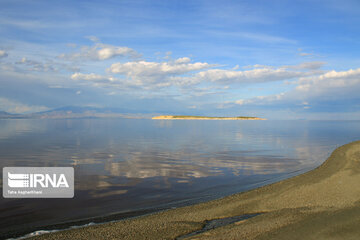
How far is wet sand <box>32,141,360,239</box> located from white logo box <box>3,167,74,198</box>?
22.6 ft

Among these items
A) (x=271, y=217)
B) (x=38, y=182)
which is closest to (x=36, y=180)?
(x=38, y=182)

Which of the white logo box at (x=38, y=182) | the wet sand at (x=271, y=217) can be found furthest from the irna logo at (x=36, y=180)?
the wet sand at (x=271, y=217)

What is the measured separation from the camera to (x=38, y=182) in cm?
1903

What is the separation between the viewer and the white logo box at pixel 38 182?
16.3 metres

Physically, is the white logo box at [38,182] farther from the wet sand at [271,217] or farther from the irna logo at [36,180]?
the wet sand at [271,217]

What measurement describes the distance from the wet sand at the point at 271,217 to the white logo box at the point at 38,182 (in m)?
6.88

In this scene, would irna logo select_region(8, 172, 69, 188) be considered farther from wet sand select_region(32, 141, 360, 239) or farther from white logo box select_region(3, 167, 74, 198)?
wet sand select_region(32, 141, 360, 239)

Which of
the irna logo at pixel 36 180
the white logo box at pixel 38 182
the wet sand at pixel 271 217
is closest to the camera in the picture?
the wet sand at pixel 271 217

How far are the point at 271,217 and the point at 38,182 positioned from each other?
15.6 meters

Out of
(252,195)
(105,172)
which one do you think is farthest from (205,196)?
(105,172)

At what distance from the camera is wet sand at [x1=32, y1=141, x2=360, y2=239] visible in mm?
9875

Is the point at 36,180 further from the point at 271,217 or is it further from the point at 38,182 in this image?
the point at 271,217

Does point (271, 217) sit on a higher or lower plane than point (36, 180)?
higher

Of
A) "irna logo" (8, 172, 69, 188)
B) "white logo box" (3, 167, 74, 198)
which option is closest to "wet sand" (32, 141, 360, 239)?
"white logo box" (3, 167, 74, 198)
